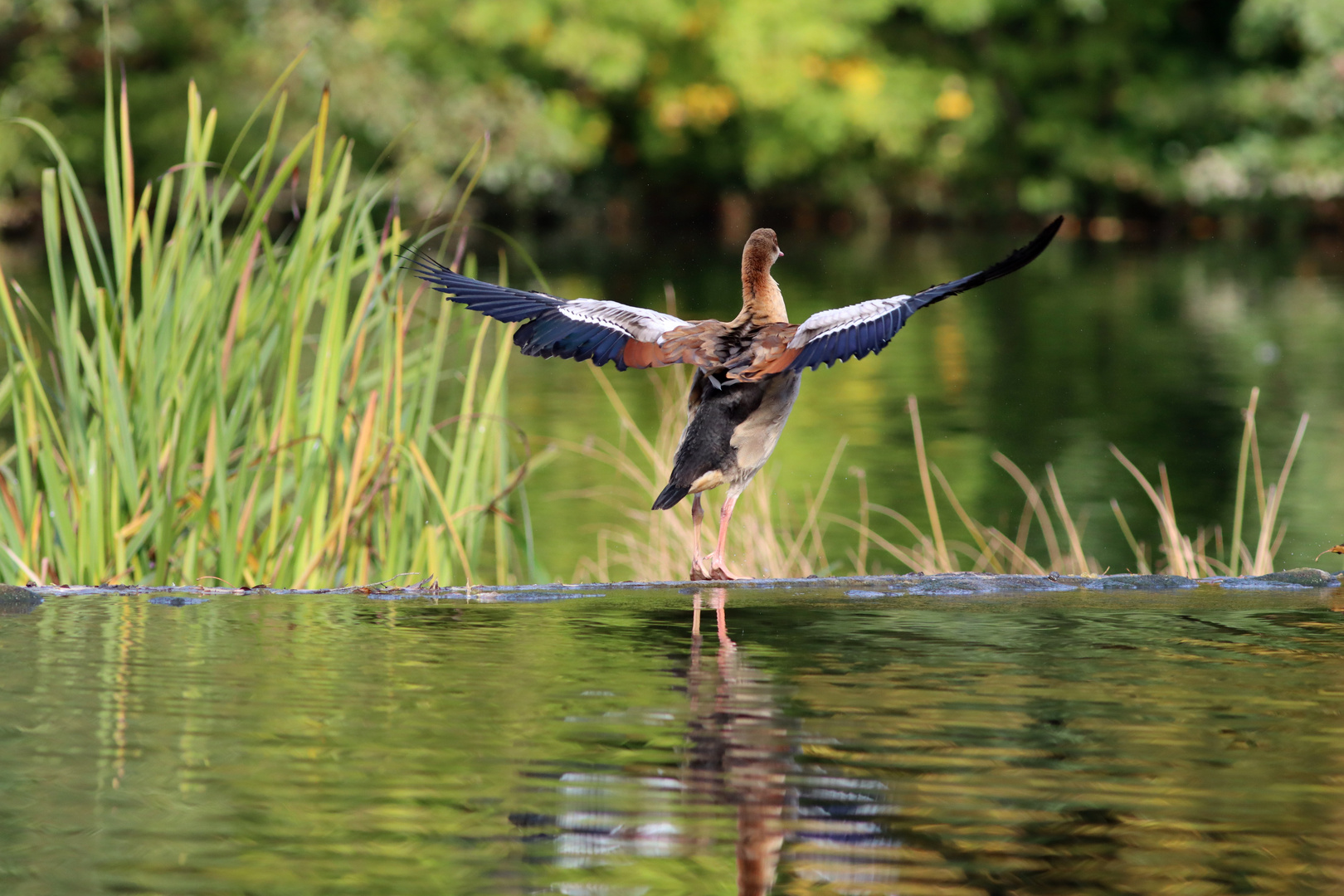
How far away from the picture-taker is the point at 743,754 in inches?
97.3

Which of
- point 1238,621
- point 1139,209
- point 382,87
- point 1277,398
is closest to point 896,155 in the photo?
point 1139,209

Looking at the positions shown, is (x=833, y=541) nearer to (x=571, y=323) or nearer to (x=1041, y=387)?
(x=571, y=323)

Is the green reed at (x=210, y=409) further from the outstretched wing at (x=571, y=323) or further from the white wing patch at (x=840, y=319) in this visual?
the white wing patch at (x=840, y=319)

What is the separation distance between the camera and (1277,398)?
16672 millimetres

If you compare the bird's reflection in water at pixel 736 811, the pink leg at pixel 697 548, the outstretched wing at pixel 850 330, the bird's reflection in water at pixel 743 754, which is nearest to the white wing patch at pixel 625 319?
the outstretched wing at pixel 850 330

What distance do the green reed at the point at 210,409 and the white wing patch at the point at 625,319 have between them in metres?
0.62

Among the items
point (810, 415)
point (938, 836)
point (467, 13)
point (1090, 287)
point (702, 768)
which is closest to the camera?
point (938, 836)

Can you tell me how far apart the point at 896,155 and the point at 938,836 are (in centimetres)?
3538

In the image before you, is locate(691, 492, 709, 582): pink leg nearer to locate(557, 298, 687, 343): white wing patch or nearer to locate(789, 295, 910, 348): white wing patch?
locate(557, 298, 687, 343): white wing patch

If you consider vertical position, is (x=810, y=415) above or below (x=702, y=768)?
above

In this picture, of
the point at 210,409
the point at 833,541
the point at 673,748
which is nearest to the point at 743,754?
the point at 673,748

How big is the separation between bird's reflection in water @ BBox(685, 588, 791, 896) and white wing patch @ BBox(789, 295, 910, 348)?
32.9 inches

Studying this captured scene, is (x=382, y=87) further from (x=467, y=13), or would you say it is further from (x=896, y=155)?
(x=896, y=155)

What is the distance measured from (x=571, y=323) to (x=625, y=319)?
119 millimetres
